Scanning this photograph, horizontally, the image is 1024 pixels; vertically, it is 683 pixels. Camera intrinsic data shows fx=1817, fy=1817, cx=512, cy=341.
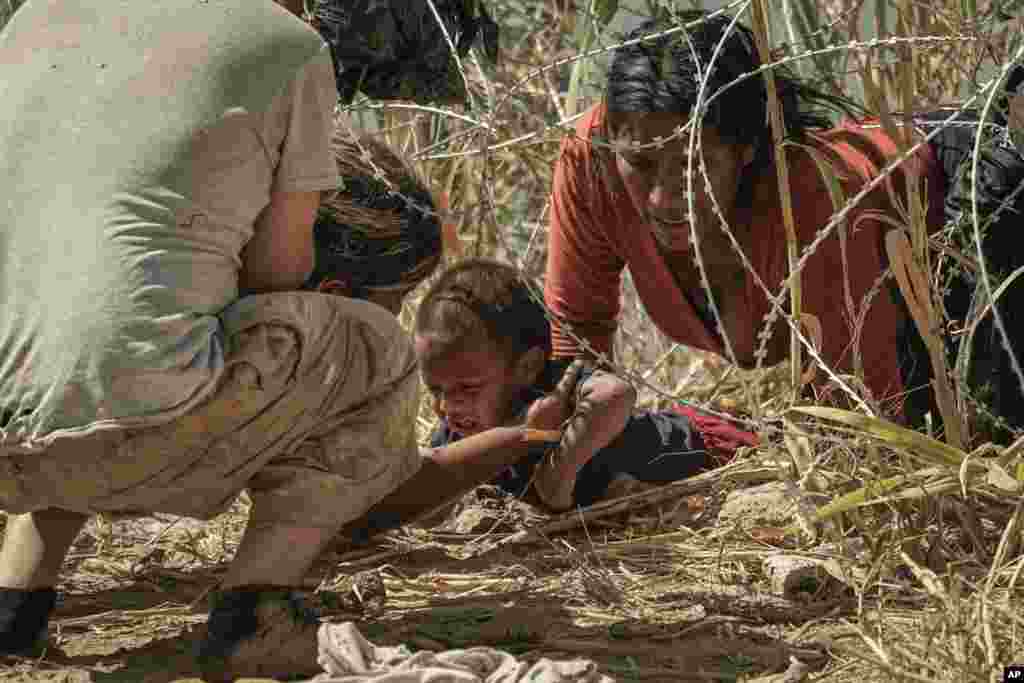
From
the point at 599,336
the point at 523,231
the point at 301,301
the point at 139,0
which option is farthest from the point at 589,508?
the point at 523,231

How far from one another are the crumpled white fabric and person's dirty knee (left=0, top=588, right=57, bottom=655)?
590mm

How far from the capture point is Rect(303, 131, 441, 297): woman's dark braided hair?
3.25 m

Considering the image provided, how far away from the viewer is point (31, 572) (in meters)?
3.01

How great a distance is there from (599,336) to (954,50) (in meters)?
1.08

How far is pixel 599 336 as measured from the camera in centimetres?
438

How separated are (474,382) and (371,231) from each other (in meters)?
0.68

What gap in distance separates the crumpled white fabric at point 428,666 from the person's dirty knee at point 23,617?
59 centimetres

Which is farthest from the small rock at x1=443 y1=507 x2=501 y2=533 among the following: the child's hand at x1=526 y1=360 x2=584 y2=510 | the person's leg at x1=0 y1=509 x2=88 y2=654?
the person's leg at x1=0 y1=509 x2=88 y2=654

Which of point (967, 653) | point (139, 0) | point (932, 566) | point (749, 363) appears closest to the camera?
point (967, 653)

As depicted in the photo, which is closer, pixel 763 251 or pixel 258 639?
pixel 258 639

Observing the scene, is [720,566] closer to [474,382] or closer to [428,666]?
[474,382]

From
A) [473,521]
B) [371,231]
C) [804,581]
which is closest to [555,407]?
[473,521]

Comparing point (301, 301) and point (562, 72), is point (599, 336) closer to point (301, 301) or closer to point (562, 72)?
point (562, 72)

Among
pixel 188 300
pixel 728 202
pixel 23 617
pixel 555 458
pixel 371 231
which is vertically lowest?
pixel 555 458
